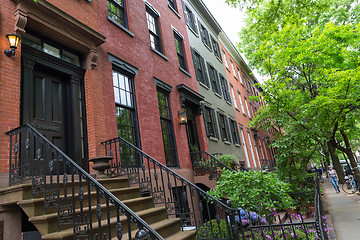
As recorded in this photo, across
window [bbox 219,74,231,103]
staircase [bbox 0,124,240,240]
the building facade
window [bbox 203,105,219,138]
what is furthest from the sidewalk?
window [bbox 219,74,231,103]

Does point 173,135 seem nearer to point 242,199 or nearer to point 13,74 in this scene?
point 242,199

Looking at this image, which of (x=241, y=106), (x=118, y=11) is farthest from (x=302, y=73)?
(x=118, y=11)

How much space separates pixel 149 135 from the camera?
744cm

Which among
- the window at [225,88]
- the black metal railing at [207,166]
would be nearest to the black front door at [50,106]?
the black metal railing at [207,166]

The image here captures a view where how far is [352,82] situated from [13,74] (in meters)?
11.7

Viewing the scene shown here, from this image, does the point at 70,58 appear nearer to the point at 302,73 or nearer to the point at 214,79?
the point at 214,79

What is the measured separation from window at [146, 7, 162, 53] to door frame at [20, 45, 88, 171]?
14.5 feet

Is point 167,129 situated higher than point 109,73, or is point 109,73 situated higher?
point 109,73

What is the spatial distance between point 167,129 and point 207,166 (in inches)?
84.6

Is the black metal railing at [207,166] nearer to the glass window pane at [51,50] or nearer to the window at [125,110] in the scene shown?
the window at [125,110]

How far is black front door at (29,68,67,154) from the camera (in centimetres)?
486

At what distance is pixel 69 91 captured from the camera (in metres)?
5.71

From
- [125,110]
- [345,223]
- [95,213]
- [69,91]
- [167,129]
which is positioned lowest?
[345,223]

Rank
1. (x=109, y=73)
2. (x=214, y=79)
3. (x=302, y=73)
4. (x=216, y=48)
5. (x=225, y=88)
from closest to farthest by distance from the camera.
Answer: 1. (x=109, y=73)
2. (x=302, y=73)
3. (x=214, y=79)
4. (x=225, y=88)
5. (x=216, y=48)
